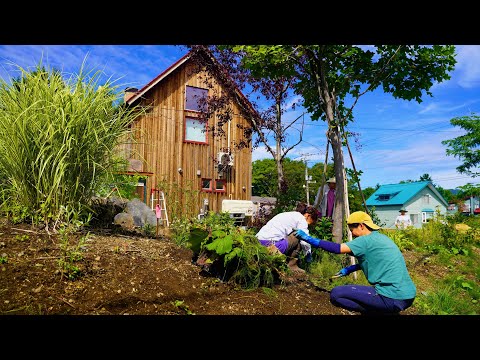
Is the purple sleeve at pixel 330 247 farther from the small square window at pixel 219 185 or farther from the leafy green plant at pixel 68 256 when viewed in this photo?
the small square window at pixel 219 185

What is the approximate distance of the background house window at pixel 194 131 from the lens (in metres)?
7.53

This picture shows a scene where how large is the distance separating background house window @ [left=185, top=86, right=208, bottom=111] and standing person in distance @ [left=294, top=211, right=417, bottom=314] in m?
5.09

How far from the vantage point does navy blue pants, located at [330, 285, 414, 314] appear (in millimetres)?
2309

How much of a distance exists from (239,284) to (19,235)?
4.40 ft

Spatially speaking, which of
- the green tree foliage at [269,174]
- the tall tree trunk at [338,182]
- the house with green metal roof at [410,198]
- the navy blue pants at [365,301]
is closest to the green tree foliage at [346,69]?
the tall tree trunk at [338,182]

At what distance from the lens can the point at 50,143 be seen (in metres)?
2.38

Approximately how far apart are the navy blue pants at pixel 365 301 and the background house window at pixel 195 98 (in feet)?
16.9

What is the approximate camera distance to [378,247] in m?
2.32

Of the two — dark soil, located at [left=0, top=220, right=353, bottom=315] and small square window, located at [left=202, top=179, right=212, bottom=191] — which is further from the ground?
small square window, located at [left=202, top=179, right=212, bottom=191]

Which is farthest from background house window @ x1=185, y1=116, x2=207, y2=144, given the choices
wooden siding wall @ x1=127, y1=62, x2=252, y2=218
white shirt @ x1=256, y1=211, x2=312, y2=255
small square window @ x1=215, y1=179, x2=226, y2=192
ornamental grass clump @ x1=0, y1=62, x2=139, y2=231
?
ornamental grass clump @ x1=0, y1=62, x2=139, y2=231

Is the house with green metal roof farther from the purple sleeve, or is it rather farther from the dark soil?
the dark soil
